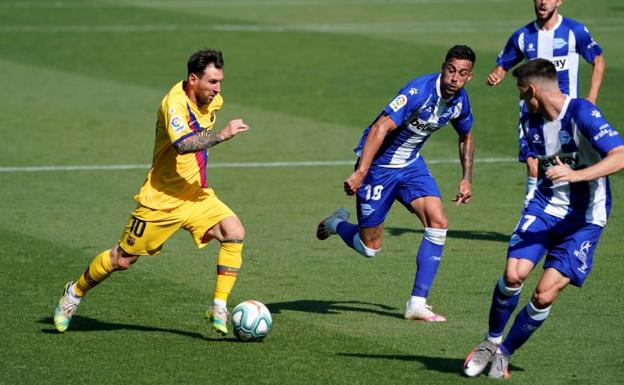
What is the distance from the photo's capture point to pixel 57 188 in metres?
15.9

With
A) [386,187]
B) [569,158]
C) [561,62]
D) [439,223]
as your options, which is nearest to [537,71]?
[569,158]

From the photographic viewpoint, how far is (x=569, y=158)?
28.0 feet

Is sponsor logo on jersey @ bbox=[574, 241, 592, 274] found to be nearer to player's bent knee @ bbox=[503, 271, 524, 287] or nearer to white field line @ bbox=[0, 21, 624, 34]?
player's bent knee @ bbox=[503, 271, 524, 287]

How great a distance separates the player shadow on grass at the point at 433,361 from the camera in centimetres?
884

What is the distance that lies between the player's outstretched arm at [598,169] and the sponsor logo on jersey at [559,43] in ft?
16.5

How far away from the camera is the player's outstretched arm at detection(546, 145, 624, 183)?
800 centimetres

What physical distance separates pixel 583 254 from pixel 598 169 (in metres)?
0.65

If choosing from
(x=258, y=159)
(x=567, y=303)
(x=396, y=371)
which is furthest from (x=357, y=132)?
(x=396, y=371)

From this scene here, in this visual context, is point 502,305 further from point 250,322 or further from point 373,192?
point 373,192

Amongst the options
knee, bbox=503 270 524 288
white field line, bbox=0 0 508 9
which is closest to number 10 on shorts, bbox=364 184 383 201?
knee, bbox=503 270 524 288

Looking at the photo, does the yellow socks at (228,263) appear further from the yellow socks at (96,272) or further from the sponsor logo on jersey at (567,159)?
the sponsor logo on jersey at (567,159)

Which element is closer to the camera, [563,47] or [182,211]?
[182,211]

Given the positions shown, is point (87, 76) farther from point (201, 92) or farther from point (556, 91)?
point (556, 91)

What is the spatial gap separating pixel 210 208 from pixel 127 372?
5.63ft
